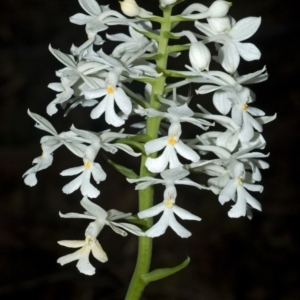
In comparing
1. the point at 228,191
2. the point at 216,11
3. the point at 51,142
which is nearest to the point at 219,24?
the point at 216,11

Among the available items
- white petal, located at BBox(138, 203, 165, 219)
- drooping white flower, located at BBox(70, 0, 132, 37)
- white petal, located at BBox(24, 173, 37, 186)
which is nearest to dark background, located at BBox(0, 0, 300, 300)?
white petal, located at BBox(24, 173, 37, 186)

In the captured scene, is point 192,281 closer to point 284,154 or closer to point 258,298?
point 258,298

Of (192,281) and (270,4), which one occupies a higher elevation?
(270,4)

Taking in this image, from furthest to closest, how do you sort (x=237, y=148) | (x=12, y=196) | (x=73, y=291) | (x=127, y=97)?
1. (x=12, y=196)
2. (x=73, y=291)
3. (x=237, y=148)
4. (x=127, y=97)

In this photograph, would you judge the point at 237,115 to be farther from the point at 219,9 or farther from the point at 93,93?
the point at 93,93

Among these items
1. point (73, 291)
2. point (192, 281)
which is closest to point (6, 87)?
point (73, 291)
